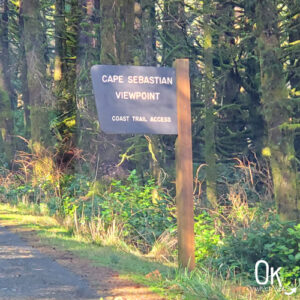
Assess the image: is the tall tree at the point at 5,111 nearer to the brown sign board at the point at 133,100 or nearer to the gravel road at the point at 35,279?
the gravel road at the point at 35,279

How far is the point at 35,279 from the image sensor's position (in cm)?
892

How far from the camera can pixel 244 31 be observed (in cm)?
2164

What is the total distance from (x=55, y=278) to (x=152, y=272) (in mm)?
1332

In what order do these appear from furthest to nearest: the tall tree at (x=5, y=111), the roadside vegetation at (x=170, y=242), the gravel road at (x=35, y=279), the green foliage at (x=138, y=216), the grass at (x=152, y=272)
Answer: the tall tree at (x=5, y=111), the green foliage at (x=138, y=216), the roadside vegetation at (x=170, y=242), the grass at (x=152, y=272), the gravel road at (x=35, y=279)

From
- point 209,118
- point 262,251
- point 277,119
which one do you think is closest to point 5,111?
point 209,118

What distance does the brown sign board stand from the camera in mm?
9172

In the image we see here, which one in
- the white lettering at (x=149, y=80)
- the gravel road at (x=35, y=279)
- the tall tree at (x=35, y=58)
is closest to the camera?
the gravel road at (x=35, y=279)

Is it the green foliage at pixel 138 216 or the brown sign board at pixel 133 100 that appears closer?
the brown sign board at pixel 133 100

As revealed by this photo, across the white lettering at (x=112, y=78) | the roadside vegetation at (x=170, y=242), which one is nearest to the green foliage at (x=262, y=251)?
the roadside vegetation at (x=170, y=242)

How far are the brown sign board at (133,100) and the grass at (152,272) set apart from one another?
6.63ft

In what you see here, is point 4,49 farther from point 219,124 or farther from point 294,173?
point 294,173

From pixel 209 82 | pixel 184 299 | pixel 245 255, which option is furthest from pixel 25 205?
pixel 184 299

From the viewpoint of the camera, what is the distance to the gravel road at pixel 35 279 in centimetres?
802

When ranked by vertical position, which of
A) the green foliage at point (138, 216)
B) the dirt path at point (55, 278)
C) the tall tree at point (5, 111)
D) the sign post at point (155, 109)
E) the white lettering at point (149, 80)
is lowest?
the dirt path at point (55, 278)
